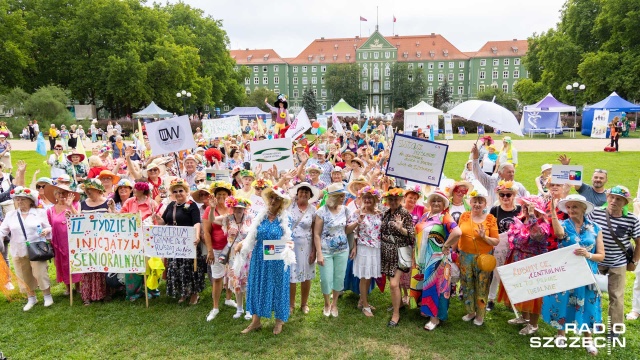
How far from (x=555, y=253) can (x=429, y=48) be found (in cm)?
10210

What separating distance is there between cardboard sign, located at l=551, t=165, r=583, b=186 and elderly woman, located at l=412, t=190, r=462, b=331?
8.02 ft

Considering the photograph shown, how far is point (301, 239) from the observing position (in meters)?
5.34

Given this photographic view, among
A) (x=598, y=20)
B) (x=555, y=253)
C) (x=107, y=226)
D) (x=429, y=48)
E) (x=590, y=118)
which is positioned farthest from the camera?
(x=429, y=48)

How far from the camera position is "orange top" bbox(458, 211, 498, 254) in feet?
15.8

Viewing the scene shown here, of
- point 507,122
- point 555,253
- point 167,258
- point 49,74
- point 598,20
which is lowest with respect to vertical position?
point 167,258

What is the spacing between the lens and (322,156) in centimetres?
961

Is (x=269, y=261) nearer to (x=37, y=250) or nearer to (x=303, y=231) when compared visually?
(x=303, y=231)

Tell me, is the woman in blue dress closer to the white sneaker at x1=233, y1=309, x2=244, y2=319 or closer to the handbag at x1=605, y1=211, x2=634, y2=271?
the white sneaker at x1=233, y1=309, x2=244, y2=319

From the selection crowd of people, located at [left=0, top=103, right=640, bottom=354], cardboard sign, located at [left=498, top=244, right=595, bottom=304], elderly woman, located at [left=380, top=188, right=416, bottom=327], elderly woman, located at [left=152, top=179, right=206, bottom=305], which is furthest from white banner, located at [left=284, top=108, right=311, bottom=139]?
cardboard sign, located at [left=498, top=244, right=595, bottom=304]

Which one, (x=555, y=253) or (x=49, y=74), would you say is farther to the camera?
(x=49, y=74)

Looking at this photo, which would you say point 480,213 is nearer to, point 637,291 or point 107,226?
point 637,291

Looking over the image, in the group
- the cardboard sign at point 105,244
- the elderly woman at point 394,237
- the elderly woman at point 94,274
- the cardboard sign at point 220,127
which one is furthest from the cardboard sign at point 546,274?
the cardboard sign at point 220,127

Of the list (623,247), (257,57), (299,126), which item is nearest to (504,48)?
(257,57)

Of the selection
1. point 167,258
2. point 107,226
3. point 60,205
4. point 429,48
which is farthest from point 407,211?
point 429,48
